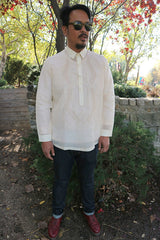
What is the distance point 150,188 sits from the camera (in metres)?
3.07

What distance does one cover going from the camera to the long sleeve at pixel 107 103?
183 cm

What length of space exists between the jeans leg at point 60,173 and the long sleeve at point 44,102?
0.24m

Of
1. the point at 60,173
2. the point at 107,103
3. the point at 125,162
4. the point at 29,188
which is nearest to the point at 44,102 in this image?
the point at 107,103

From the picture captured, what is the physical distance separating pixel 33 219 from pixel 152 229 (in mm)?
1636

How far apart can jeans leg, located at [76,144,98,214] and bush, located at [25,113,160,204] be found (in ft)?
1.09

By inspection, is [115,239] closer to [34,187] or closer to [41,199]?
[41,199]

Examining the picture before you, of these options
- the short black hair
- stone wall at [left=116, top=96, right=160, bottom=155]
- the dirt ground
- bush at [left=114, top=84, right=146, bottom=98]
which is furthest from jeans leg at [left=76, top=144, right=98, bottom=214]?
bush at [left=114, top=84, right=146, bottom=98]

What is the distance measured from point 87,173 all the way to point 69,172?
0.21 m

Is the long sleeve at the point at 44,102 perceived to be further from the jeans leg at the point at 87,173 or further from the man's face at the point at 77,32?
the jeans leg at the point at 87,173

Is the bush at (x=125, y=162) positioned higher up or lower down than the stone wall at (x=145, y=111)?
lower down

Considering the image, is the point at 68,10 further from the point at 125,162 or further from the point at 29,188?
the point at 29,188

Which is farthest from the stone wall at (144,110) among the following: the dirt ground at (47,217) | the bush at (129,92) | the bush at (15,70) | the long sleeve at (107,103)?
the bush at (15,70)

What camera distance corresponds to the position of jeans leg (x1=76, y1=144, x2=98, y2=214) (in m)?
1.92

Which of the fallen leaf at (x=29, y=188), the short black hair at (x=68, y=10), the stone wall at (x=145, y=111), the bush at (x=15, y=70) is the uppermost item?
the bush at (x=15, y=70)
